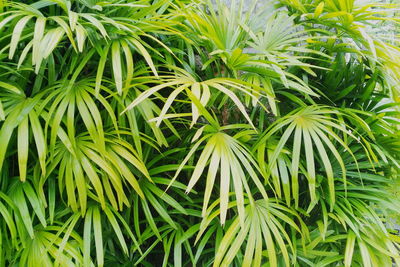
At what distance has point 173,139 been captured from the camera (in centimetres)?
126

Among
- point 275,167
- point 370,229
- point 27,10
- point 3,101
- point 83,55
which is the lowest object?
point 370,229

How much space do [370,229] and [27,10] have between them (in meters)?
1.14

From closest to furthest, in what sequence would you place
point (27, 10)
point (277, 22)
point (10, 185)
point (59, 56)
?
point (27, 10) < point (10, 185) < point (59, 56) < point (277, 22)

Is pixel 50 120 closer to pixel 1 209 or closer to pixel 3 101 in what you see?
pixel 3 101

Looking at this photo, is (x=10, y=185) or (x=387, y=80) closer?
(x=10, y=185)

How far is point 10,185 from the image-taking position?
1.06m

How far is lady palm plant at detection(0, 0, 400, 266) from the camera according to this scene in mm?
966

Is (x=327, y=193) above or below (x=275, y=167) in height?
below

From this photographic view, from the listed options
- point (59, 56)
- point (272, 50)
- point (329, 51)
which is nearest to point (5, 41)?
point (59, 56)

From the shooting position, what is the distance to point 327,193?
3.96 feet

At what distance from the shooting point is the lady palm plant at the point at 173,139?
3.17 feet

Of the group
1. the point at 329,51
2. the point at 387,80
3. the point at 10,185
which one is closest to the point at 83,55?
the point at 10,185

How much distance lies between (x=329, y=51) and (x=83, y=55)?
2.61ft

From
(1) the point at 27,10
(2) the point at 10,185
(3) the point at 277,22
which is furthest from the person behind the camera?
(3) the point at 277,22
